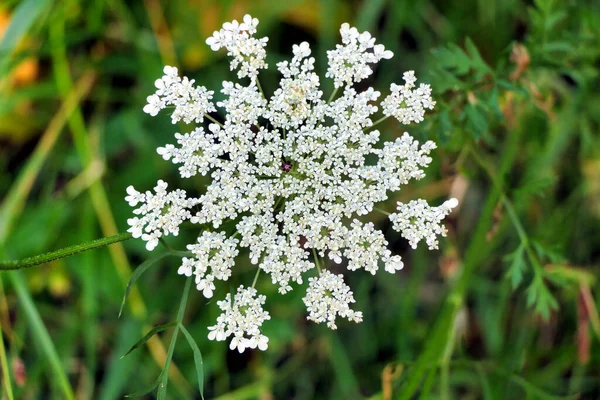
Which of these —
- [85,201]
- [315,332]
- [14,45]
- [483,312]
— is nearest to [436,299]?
[483,312]

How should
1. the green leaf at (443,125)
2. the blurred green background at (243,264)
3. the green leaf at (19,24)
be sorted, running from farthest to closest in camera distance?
the blurred green background at (243,264), the green leaf at (19,24), the green leaf at (443,125)

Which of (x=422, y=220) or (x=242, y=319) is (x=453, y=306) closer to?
(x=422, y=220)

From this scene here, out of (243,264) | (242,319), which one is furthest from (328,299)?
(243,264)

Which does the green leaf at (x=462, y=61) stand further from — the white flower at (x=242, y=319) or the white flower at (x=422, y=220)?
the white flower at (x=242, y=319)

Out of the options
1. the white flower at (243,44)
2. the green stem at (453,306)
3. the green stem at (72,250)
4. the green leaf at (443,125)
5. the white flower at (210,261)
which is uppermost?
the white flower at (243,44)

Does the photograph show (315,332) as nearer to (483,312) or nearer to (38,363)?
(483,312)

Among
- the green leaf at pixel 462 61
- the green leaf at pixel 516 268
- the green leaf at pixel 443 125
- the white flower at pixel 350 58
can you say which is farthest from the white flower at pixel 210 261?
the green leaf at pixel 462 61

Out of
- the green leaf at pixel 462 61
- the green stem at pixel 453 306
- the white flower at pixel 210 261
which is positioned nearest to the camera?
the white flower at pixel 210 261
